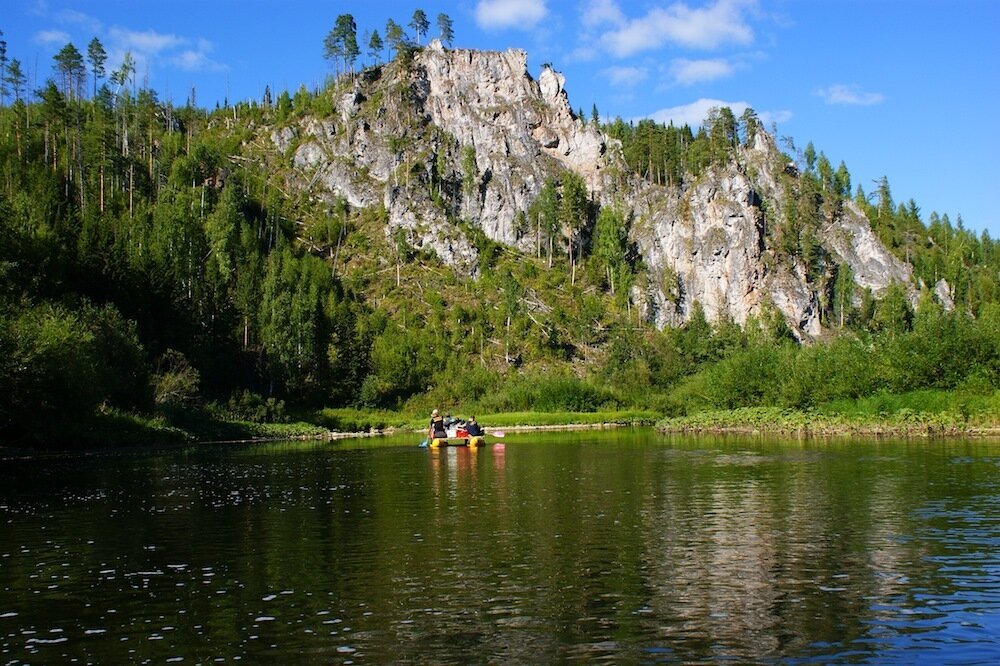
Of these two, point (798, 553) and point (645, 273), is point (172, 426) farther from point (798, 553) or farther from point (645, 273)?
point (645, 273)

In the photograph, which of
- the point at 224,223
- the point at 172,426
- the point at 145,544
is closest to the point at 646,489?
the point at 145,544

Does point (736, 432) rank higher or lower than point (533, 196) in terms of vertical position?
lower

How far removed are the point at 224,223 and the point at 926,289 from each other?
15175 cm

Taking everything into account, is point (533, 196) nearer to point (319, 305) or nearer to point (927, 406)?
point (319, 305)

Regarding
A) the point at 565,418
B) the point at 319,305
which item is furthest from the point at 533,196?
the point at 565,418

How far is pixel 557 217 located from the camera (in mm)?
174875

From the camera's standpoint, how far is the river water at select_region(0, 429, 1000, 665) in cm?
1434

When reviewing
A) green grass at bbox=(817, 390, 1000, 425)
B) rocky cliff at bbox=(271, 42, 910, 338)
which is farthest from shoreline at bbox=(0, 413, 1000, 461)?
rocky cliff at bbox=(271, 42, 910, 338)

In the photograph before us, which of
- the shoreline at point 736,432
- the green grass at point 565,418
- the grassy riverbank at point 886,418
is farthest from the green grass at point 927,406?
the green grass at point 565,418

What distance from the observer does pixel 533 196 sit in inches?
7362

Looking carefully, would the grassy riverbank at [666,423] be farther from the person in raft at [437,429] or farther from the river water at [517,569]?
the river water at [517,569]

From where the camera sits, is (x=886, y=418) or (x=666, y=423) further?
(x=666, y=423)

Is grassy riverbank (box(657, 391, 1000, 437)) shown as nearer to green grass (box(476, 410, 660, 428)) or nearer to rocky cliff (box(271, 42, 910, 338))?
green grass (box(476, 410, 660, 428))

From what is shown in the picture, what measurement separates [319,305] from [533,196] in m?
73.0
